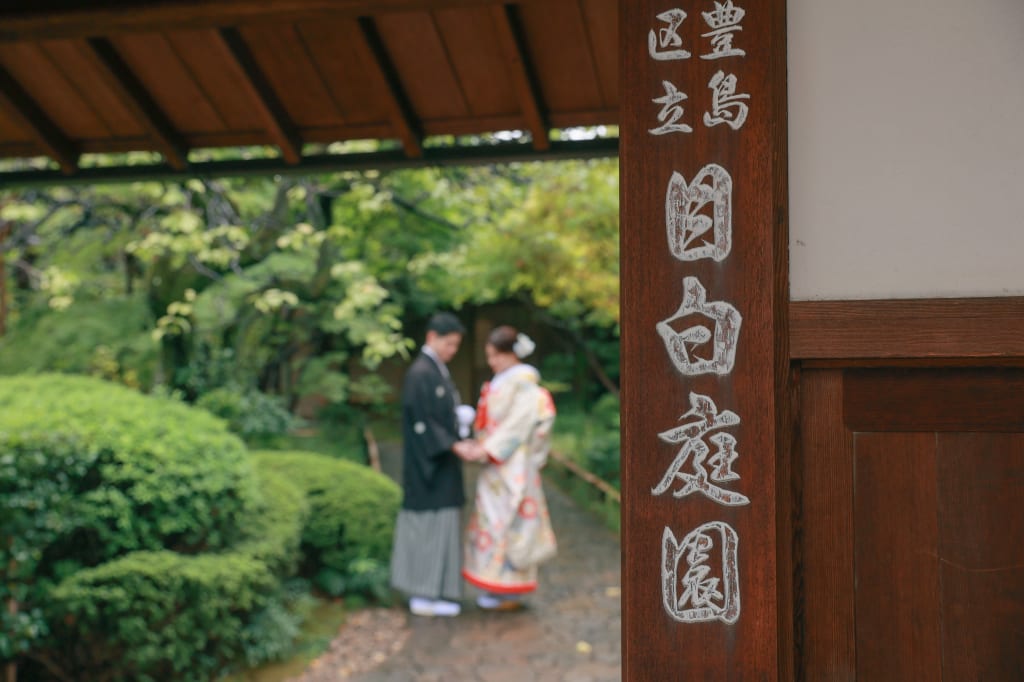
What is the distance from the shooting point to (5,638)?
12.9 feet

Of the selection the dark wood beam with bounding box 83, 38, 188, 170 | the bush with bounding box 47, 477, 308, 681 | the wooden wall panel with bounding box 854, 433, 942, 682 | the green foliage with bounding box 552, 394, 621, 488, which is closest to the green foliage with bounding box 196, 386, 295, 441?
the green foliage with bounding box 552, 394, 621, 488

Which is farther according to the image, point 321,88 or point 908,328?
point 321,88

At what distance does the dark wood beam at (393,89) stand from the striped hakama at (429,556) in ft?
10.9

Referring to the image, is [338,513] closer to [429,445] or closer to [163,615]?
[429,445]

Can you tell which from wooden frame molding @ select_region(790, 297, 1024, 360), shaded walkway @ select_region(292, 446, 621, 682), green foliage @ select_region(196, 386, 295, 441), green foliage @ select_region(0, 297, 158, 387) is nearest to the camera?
wooden frame molding @ select_region(790, 297, 1024, 360)

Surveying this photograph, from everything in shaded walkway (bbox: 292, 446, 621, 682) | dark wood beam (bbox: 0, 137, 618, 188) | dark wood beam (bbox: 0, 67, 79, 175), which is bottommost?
shaded walkway (bbox: 292, 446, 621, 682)

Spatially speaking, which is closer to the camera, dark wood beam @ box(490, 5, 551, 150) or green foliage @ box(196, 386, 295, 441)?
dark wood beam @ box(490, 5, 551, 150)

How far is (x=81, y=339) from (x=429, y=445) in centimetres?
494

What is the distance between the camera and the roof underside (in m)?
2.86

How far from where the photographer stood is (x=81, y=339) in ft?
29.6

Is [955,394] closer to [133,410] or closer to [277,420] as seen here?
[133,410]

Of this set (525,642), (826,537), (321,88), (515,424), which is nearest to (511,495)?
(515,424)

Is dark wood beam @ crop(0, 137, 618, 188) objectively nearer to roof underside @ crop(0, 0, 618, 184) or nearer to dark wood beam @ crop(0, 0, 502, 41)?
roof underside @ crop(0, 0, 618, 184)

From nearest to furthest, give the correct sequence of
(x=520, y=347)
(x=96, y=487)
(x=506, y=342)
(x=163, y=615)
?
(x=163, y=615), (x=96, y=487), (x=506, y=342), (x=520, y=347)
